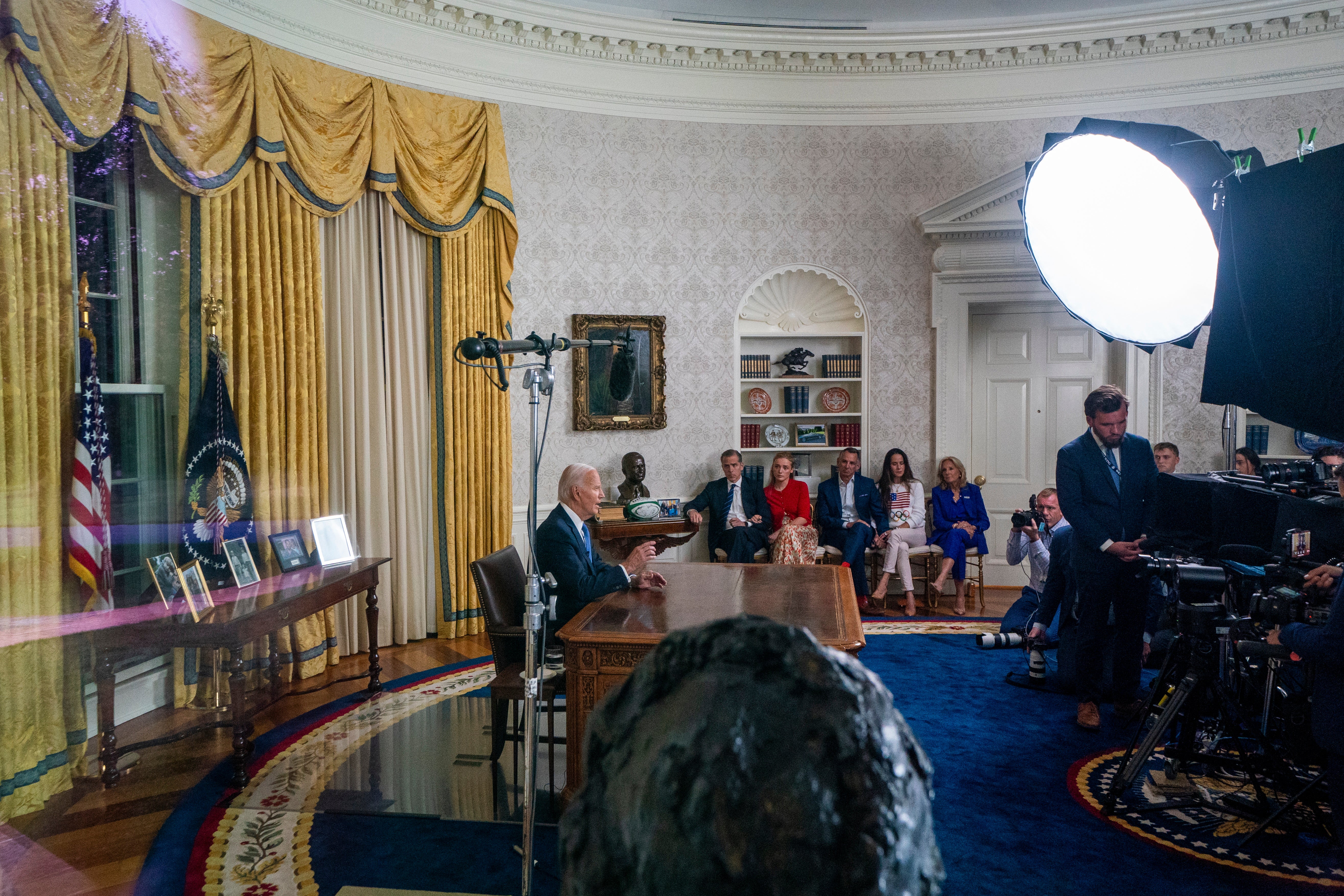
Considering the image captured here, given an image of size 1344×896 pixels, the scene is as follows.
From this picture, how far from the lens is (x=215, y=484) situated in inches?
156

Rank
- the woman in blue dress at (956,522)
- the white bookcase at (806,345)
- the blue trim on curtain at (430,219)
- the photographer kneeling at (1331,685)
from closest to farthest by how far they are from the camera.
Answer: the photographer kneeling at (1331,685)
the blue trim on curtain at (430,219)
the woman in blue dress at (956,522)
the white bookcase at (806,345)

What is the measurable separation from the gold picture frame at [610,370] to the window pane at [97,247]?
3027mm

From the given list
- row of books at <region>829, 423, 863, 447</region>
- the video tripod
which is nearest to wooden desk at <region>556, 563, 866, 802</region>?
the video tripod

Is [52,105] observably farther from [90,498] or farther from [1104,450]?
[1104,450]

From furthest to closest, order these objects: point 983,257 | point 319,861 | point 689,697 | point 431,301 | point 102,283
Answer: point 983,257 < point 431,301 < point 102,283 < point 319,861 < point 689,697

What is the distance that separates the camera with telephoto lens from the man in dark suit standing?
73.2 inches

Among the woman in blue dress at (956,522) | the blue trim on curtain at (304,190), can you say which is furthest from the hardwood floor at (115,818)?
the woman in blue dress at (956,522)

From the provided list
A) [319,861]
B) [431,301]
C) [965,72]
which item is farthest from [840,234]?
[319,861]

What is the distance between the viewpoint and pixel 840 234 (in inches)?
261

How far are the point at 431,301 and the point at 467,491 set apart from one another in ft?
4.14

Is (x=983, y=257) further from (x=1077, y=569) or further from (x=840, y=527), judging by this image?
(x=1077, y=569)

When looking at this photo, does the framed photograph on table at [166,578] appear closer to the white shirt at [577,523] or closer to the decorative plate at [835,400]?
the white shirt at [577,523]

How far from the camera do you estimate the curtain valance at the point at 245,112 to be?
3.21 m

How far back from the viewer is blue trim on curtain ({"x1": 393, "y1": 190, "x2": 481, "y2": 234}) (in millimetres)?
5242
